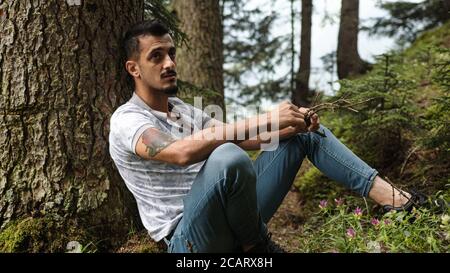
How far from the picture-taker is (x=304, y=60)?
40.9 ft

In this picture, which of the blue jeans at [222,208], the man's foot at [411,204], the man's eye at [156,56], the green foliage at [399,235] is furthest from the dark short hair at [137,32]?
the man's foot at [411,204]

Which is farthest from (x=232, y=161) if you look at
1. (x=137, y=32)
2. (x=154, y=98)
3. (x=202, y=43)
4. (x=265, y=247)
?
(x=202, y=43)

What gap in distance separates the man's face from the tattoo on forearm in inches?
21.7

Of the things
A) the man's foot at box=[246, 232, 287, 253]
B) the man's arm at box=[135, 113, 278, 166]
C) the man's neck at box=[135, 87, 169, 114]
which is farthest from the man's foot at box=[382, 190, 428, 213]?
the man's neck at box=[135, 87, 169, 114]

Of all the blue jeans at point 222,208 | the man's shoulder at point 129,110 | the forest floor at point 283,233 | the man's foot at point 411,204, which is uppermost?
the man's shoulder at point 129,110

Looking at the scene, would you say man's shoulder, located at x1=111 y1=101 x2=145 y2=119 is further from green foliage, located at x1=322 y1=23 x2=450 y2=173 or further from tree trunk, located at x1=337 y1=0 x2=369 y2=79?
tree trunk, located at x1=337 y1=0 x2=369 y2=79

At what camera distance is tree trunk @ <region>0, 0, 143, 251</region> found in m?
3.15

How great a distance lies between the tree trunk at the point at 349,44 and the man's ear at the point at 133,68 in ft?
24.5

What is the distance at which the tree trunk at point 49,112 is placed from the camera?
3.15 metres

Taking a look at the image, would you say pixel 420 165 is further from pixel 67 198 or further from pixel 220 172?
pixel 67 198

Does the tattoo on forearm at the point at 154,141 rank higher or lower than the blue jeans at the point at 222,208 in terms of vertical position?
higher

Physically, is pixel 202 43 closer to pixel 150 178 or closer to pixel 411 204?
pixel 150 178

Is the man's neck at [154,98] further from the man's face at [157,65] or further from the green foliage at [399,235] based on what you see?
the green foliage at [399,235]

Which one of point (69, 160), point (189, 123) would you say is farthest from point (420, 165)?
point (69, 160)
